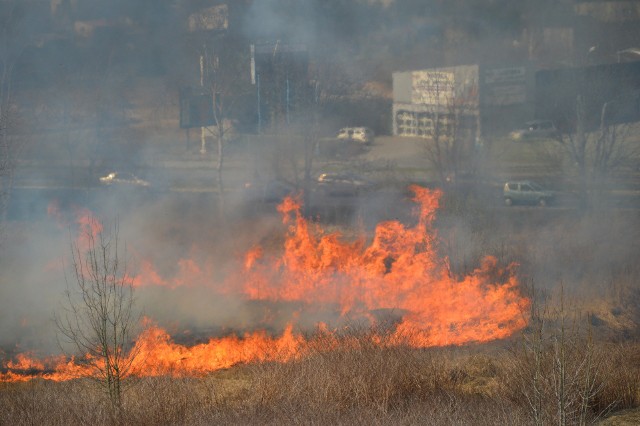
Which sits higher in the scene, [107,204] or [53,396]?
[107,204]

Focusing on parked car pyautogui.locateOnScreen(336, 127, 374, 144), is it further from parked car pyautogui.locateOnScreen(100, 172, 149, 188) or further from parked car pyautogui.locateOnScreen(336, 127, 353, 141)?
parked car pyautogui.locateOnScreen(100, 172, 149, 188)

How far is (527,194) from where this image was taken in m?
21.3

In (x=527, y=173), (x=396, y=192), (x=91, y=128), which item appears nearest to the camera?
(x=396, y=192)

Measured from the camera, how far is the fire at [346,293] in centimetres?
1124

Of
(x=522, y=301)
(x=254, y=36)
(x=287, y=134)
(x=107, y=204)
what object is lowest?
(x=522, y=301)

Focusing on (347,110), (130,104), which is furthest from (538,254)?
(130,104)

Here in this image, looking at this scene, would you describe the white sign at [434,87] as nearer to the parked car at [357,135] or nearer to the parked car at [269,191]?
the parked car at [357,135]

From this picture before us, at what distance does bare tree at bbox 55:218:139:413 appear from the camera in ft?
25.6

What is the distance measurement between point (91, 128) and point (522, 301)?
75.7 feet

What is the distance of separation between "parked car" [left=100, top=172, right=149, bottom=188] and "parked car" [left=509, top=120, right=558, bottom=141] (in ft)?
48.0

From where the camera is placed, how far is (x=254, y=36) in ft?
73.9

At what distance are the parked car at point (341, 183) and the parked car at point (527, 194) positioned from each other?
4.05m

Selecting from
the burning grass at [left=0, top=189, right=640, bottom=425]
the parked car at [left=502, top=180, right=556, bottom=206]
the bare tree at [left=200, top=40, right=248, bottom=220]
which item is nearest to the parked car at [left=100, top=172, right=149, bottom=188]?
the bare tree at [left=200, top=40, right=248, bottom=220]

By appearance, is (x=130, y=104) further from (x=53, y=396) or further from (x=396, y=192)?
(x=53, y=396)
